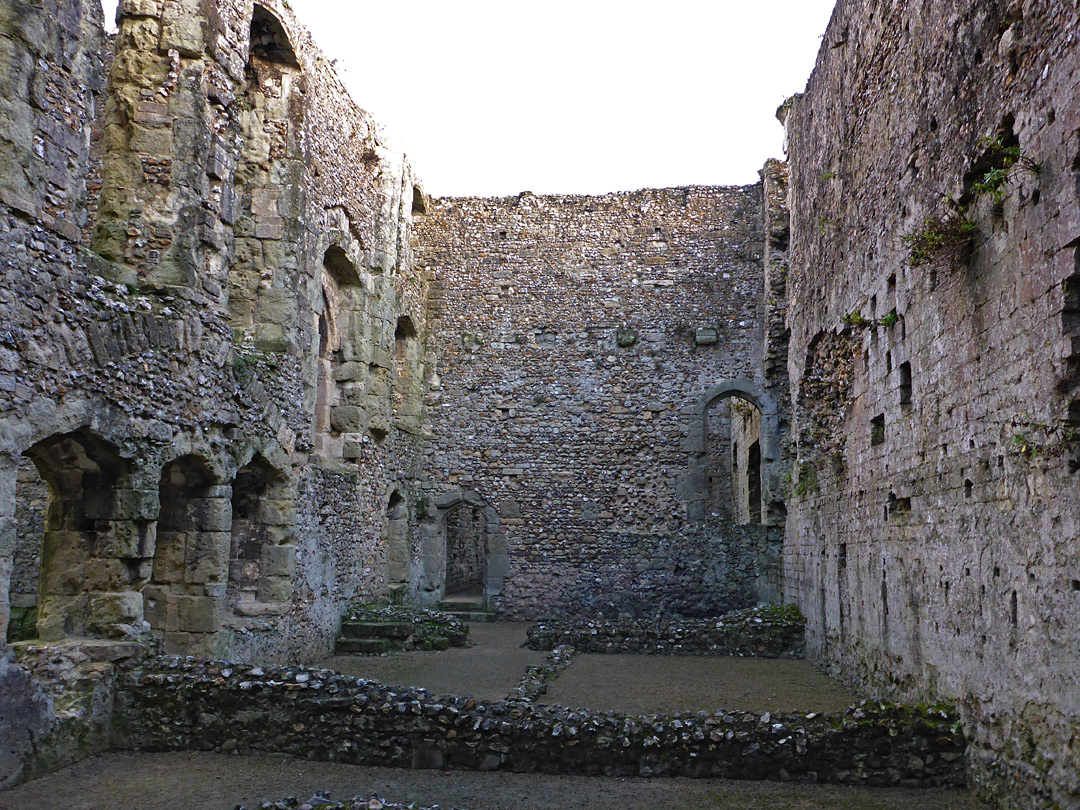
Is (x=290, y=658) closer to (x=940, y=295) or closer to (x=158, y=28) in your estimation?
(x=158, y=28)

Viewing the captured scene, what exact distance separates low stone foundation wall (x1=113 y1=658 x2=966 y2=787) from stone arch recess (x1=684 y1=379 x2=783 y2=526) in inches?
355

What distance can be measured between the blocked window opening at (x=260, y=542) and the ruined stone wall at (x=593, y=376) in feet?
19.1

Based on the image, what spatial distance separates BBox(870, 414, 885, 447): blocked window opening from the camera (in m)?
8.05

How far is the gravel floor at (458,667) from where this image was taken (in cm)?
930

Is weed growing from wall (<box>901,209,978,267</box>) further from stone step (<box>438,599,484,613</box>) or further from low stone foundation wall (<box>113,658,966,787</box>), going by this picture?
stone step (<box>438,599,484,613</box>)

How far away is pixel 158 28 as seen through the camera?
8562 mm

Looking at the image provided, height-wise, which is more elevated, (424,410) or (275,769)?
(424,410)

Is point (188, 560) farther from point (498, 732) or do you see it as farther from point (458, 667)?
point (498, 732)

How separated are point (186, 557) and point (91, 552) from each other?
1.30m

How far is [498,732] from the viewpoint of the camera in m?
6.09

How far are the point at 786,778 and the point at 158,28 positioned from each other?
350 inches

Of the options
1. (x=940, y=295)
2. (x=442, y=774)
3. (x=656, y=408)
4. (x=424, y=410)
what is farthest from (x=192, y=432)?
(x=656, y=408)

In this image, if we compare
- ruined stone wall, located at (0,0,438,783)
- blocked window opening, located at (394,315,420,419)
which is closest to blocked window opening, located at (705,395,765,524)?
blocked window opening, located at (394,315,420,419)

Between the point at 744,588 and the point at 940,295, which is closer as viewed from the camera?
the point at 940,295
